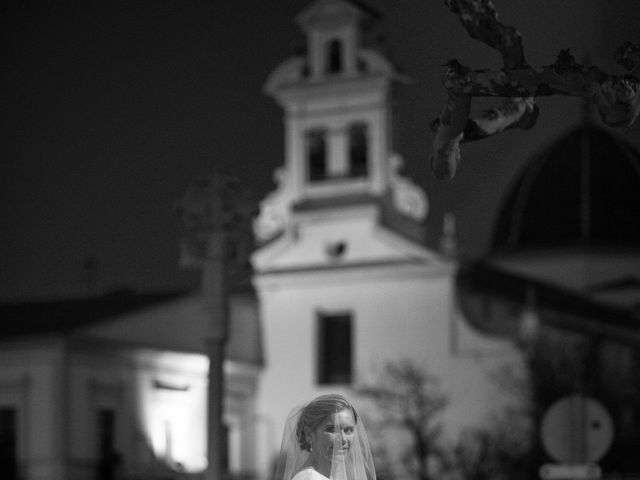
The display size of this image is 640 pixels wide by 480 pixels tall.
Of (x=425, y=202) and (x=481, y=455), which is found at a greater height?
(x=425, y=202)

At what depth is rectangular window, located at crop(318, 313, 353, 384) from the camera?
4366cm

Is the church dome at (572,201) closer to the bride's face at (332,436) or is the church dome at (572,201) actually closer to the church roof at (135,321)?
the church roof at (135,321)

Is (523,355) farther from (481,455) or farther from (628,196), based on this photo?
(628,196)

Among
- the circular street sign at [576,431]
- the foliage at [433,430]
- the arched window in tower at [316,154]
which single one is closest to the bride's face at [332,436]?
the circular street sign at [576,431]

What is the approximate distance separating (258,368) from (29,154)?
7.75m

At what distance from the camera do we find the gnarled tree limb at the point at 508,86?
5781 millimetres

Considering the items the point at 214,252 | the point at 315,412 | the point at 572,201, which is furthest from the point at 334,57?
the point at 315,412

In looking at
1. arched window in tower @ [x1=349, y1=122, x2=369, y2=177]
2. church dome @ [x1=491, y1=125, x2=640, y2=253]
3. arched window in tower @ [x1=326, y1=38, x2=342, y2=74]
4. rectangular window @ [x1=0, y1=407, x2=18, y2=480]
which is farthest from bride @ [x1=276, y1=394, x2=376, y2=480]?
church dome @ [x1=491, y1=125, x2=640, y2=253]

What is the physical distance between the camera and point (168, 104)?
3916 centimetres

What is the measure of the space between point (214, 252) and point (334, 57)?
2206cm

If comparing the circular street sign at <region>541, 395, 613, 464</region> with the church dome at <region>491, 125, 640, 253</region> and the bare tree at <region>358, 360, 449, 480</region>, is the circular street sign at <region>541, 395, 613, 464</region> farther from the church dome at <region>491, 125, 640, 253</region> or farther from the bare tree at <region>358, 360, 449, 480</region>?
the church dome at <region>491, 125, 640, 253</region>

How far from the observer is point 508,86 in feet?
19.3

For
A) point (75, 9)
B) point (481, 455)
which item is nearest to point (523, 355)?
point (481, 455)

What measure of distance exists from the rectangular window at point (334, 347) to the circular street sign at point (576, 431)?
29.4 metres
